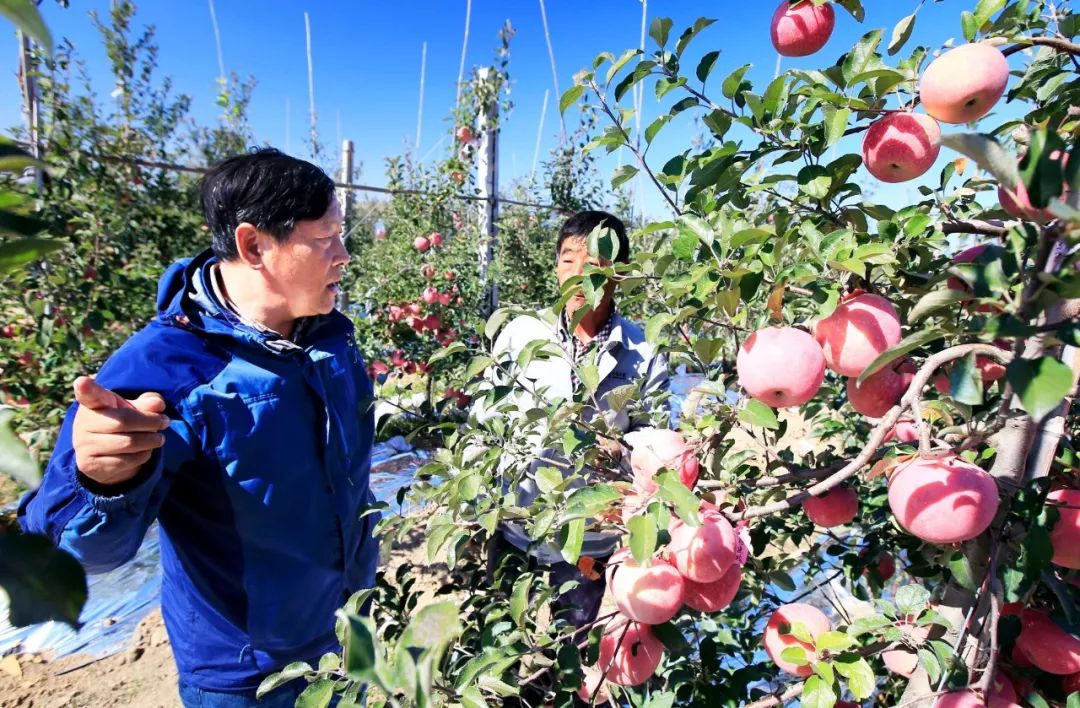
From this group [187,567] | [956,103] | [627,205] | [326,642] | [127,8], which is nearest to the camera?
[956,103]

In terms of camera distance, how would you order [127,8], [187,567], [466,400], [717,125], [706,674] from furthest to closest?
[127,8] < [466,400] < [187,567] < [706,674] < [717,125]

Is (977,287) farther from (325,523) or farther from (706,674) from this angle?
(325,523)

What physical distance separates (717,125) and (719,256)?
0.17m

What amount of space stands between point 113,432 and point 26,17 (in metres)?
0.58

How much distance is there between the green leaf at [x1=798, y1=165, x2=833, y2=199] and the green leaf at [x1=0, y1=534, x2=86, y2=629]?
0.71 m

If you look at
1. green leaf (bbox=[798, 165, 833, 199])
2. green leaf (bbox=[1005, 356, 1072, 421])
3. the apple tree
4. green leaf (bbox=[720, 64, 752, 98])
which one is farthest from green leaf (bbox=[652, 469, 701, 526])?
green leaf (bbox=[720, 64, 752, 98])

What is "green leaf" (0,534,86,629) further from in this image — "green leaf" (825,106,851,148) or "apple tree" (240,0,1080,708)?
"green leaf" (825,106,851,148)

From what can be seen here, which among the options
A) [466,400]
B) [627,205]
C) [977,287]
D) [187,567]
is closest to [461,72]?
[627,205]

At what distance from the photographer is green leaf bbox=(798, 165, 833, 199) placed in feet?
2.24

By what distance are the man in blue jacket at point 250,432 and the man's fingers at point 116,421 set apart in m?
0.25

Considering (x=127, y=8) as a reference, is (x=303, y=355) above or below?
below

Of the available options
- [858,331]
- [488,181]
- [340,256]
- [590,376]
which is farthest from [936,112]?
[488,181]

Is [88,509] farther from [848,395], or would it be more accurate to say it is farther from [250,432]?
[848,395]

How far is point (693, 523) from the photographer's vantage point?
553 millimetres
